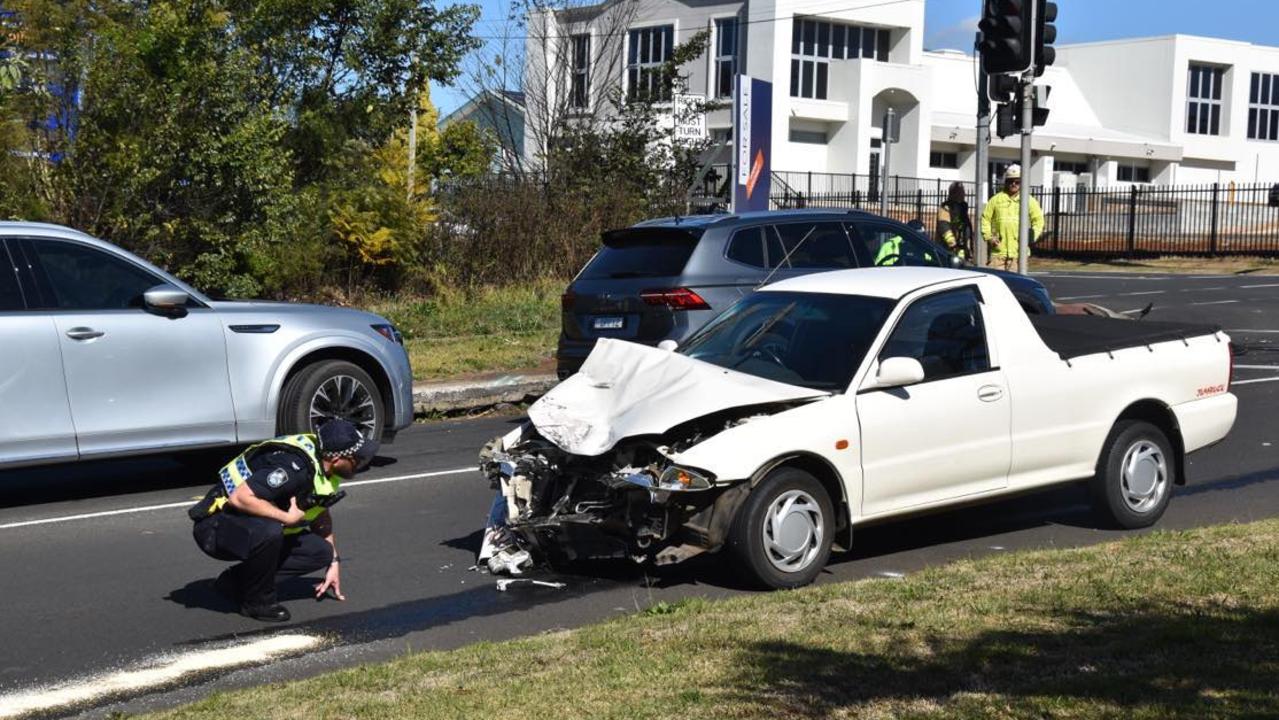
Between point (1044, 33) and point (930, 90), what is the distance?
152ft

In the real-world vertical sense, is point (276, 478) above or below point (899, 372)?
below

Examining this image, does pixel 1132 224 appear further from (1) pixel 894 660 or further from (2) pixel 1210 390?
(1) pixel 894 660

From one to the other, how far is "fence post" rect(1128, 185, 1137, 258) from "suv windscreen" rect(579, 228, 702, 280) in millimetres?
29838

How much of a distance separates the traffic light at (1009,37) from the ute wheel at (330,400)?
8.29m

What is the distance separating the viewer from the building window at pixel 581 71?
35.9m

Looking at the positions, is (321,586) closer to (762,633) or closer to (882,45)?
(762,633)

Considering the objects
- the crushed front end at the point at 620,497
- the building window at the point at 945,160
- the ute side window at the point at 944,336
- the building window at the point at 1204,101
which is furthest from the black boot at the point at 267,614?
the building window at the point at 1204,101

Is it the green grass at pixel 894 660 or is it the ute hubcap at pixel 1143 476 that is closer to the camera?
the green grass at pixel 894 660

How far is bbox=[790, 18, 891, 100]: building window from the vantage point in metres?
58.7

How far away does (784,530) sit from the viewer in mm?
7461

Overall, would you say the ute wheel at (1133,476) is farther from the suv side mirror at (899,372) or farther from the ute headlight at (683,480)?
the ute headlight at (683,480)

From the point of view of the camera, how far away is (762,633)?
6070 mm

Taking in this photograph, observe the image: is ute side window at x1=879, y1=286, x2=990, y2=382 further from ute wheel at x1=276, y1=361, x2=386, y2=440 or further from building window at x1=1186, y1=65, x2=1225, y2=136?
building window at x1=1186, y1=65, x2=1225, y2=136

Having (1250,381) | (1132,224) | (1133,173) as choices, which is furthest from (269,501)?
(1133,173)
